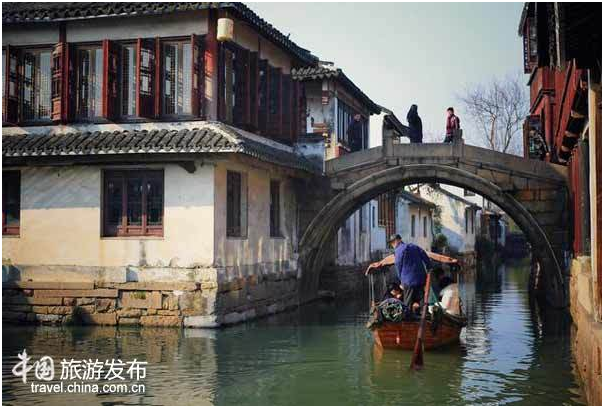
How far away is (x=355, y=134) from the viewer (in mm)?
27484

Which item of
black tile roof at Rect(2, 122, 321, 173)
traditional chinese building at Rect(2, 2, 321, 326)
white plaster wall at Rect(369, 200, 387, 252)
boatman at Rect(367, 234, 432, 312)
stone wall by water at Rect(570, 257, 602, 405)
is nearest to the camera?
stone wall by water at Rect(570, 257, 602, 405)

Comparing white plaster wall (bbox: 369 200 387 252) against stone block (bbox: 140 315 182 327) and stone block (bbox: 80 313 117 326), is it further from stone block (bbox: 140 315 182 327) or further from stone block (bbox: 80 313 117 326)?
stone block (bbox: 80 313 117 326)

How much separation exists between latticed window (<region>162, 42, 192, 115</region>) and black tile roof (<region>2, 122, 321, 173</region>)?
1.98 ft

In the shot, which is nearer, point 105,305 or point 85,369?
point 85,369

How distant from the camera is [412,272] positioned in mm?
13688

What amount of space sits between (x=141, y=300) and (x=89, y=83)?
4.65 m

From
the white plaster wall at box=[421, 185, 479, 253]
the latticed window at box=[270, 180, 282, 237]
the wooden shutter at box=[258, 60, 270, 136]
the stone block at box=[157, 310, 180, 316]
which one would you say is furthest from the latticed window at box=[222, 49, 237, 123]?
the white plaster wall at box=[421, 185, 479, 253]

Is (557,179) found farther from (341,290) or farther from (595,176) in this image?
(595,176)

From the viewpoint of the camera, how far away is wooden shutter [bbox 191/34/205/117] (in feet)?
52.7

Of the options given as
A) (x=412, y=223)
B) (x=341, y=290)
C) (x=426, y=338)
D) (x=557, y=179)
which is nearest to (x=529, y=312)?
(x=557, y=179)

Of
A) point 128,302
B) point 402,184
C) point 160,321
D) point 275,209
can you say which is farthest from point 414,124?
point 128,302

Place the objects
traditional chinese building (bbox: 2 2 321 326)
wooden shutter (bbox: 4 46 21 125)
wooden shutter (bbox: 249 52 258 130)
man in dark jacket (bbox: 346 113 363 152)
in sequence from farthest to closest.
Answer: man in dark jacket (bbox: 346 113 363 152), wooden shutter (bbox: 249 52 258 130), wooden shutter (bbox: 4 46 21 125), traditional chinese building (bbox: 2 2 321 326)

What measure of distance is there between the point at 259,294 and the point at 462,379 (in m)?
7.30

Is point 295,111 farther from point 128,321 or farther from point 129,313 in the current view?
point 128,321
